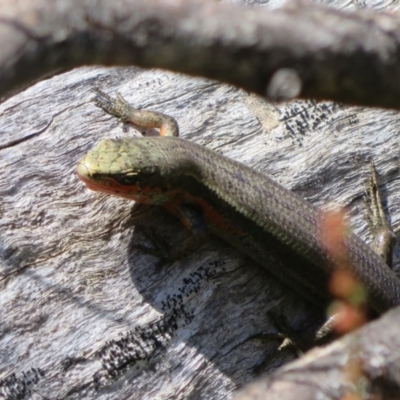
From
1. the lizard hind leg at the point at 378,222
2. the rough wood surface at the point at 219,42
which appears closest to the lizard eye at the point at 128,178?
the lizard hind leg at the point at 378,222

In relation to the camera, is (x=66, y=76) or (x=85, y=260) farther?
(x=66, y=76)

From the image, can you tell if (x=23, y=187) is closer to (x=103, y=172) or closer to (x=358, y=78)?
(x=103, y=172)

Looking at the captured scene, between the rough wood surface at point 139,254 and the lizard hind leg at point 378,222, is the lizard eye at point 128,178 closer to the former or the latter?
the rough wood surface at point 139,254

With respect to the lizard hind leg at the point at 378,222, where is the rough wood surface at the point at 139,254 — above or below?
above


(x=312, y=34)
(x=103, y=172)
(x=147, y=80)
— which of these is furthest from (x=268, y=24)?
(x=147, y=80)

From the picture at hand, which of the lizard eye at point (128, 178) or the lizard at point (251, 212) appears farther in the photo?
the lizard at point (251, 212)

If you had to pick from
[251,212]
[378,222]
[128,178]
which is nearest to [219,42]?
[128,178]

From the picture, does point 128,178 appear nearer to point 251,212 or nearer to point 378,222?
point 251,212
